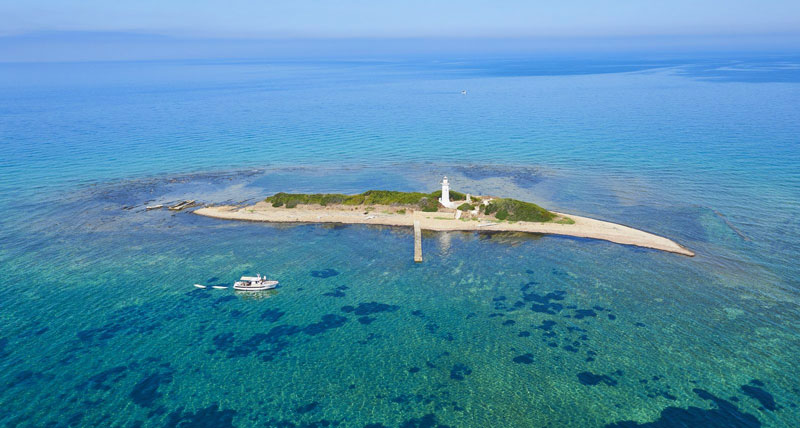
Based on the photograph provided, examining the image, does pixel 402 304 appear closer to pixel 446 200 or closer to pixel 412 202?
pixel 412 202

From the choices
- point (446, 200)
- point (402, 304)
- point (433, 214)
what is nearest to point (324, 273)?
point (402, 304)

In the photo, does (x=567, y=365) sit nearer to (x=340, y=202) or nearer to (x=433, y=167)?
(x=340, y=202)

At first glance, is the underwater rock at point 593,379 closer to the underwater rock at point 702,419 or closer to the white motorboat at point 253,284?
the underwater rock at point 702,419

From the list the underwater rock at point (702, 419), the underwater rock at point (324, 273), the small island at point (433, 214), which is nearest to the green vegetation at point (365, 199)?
the small island at point (433, 214)

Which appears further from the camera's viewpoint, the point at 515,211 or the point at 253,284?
the point at 515,211

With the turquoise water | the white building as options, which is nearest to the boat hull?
the turquoise water

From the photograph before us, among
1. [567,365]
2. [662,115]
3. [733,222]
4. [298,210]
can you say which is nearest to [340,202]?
[298,210]

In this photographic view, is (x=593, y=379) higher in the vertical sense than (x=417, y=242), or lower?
lower

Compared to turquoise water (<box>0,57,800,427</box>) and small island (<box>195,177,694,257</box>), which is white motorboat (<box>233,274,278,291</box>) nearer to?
turquoise water (<box>0,57,800,427</box>)
